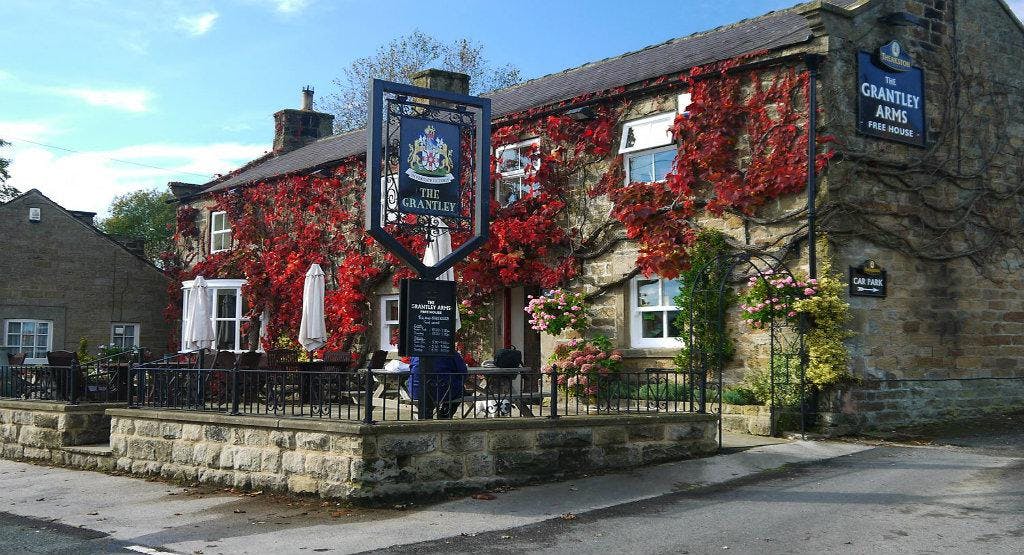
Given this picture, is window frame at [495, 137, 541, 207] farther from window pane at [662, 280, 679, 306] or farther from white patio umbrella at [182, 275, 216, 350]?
white patio umbrella at [182, 275, 216, 350]

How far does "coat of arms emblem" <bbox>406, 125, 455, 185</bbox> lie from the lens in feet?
35.7

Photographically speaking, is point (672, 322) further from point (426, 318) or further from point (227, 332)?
point (227, 332)

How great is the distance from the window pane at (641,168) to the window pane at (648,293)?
1.74m

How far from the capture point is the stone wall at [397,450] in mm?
9430

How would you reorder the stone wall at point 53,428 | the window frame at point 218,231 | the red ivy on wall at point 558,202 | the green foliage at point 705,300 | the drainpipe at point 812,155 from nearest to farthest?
the drainpipe at point 812,155
the stone wall at point 53,428
the red ivy on wall at point 558,202
the green foliage at point 705,300
the window frame at point 218,231

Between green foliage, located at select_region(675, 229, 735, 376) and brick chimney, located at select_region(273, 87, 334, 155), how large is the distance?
1720 centimetres

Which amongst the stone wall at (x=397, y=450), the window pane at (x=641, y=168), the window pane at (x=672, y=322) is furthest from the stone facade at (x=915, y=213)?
the stone wall at (x=397, y=450)

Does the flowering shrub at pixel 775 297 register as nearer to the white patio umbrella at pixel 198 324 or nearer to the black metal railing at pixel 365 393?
the black metal railing at pixel 365 393

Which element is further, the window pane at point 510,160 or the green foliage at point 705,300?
the window pane at point 510,160

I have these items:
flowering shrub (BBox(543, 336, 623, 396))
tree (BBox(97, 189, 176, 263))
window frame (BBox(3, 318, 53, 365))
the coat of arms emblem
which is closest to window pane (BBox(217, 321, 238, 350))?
window frame (BBox(3, 318, 53, 365))

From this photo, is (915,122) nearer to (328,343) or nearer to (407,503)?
(407,503)

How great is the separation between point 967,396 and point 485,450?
9.07 metres

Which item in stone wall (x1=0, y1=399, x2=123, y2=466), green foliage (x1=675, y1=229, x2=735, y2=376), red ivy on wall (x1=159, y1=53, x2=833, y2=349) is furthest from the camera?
green foliage (x1=675, y1=229, x2=735, y2=376)

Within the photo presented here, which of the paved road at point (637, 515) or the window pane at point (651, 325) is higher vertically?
the window pane at point (651, 325)
